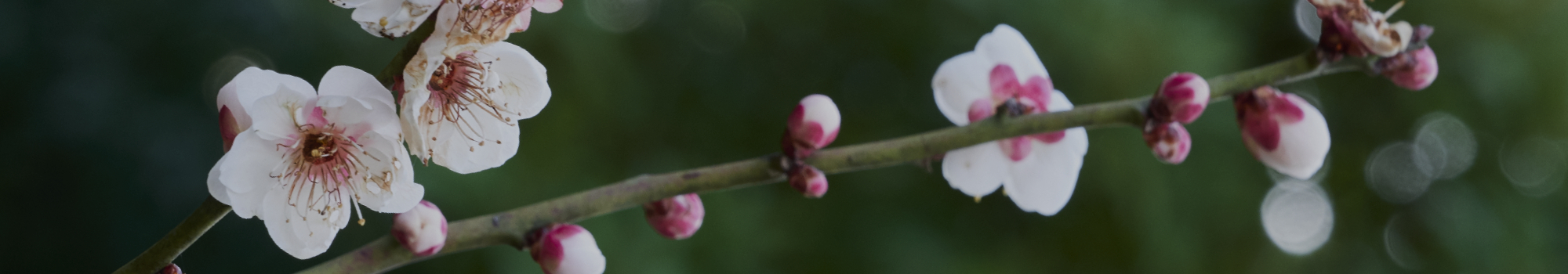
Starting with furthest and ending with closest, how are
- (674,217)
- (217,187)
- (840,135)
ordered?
Result: (840,135) < (674,217) < (217,187)

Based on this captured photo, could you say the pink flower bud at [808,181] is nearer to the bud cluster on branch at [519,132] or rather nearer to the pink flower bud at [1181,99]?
the bud cluster on branch at [519,132]

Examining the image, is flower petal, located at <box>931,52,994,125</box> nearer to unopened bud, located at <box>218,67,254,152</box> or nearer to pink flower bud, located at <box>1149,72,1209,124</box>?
pink flower bud, located at <box>1149,72,1209,124</box>

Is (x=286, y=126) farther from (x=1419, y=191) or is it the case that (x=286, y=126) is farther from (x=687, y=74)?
(x=1419, y=191)

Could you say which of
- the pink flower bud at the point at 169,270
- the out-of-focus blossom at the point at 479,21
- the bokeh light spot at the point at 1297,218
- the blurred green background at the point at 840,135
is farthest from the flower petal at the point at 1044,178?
the bokeh light spot at the point at 1297,218

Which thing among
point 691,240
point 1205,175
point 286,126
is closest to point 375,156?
→ point 286,126

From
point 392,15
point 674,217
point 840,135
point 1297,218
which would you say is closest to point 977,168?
point 674,217

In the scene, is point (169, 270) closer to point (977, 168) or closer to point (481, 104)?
point (481, 104)

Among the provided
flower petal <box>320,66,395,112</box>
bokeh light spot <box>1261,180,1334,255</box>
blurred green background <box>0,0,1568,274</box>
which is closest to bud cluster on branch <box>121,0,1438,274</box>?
flower petal <box>320,66,395,112</box>
